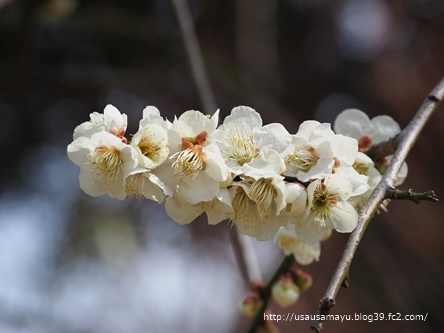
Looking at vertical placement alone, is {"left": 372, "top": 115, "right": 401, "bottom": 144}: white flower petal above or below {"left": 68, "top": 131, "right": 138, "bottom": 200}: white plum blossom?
above

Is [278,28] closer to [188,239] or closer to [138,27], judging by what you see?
[138,27]

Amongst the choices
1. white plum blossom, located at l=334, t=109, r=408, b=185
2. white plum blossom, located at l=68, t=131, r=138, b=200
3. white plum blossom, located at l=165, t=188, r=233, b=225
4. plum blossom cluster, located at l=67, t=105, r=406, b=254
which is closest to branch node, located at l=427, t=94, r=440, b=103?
white plum blossom, located at l=334, t=109, r=408, b=185

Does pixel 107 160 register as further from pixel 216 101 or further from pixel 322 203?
pixel 216 101

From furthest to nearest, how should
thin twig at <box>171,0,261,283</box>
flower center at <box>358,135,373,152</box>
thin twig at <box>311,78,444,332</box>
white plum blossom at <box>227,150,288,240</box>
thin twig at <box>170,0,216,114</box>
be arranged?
thin twig at <box>170,0,216,114</box> < thin twig at <box>171,0,261,283</box> < flower center at <box>358,135,373,152</box> < white plum blossom at <box>227,150,288,240</box> < thin twig at <box>311,78,444,332</box>

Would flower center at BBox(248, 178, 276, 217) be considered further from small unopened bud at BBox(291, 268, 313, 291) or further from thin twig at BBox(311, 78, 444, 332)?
small unopened bud at BBox(291, 268, 313, 291)

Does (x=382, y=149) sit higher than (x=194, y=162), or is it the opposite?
(x=382, y=149)

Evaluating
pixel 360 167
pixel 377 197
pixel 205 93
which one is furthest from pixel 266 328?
pixel 205 93

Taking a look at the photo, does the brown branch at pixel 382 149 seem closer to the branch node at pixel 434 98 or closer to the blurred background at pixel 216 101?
the branch node at pixel 434 98
